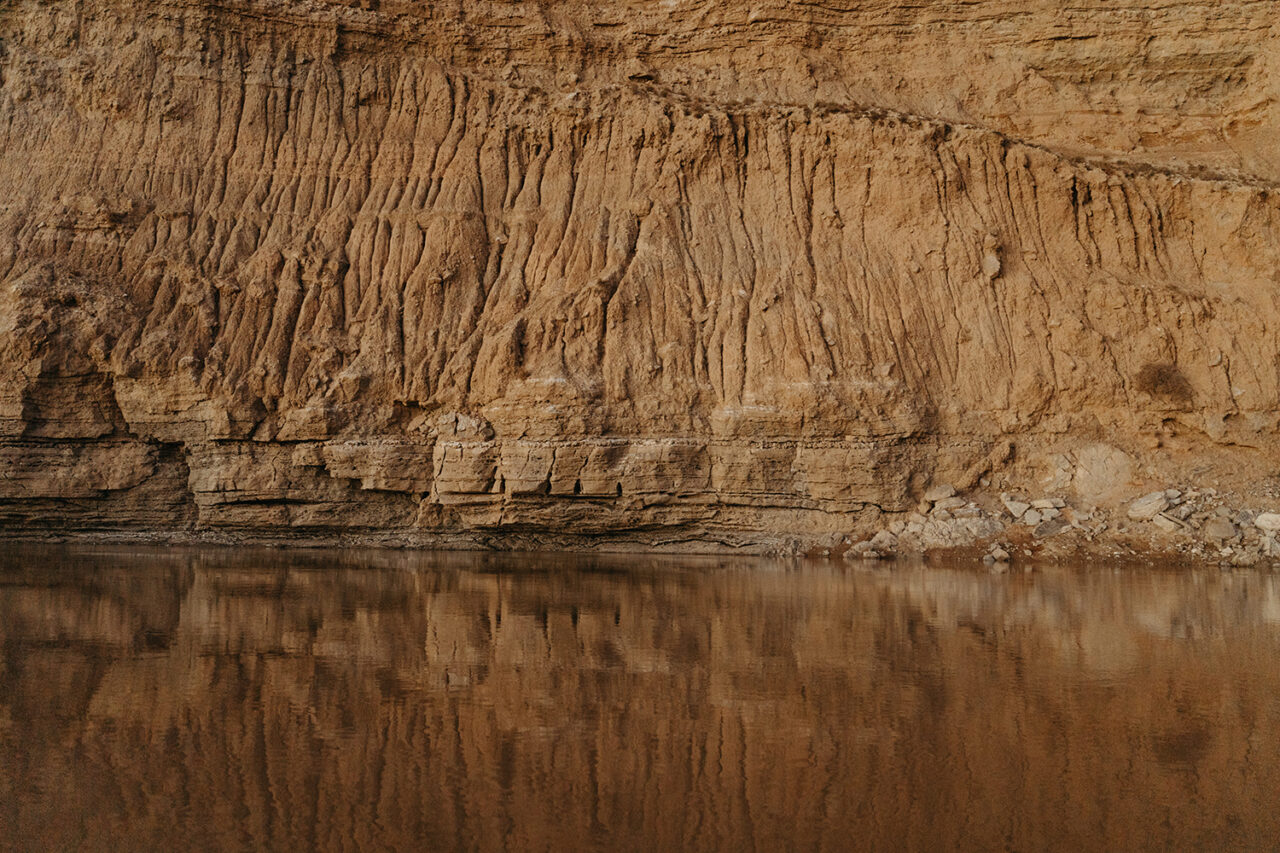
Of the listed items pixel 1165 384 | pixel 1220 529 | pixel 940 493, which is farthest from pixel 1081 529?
pixel 1165 384

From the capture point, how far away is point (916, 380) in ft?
94.2

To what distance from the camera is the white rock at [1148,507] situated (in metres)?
24.8

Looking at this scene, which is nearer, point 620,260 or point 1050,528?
point 1050,528

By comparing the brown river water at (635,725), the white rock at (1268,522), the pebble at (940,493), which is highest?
the pebble at (940,493)

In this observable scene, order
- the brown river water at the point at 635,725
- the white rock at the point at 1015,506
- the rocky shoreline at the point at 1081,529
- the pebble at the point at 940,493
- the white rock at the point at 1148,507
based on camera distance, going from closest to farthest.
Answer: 1. the brown river water at the point at 635,725
2. the rocky shoreline at the point at 1081,529
3. the white rock at the point at 1148,507
4. the white rock at the point at 1015,506
5. the pebble at the point at 940,493

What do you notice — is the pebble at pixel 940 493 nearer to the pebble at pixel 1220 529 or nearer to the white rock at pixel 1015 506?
the white rock at pixel 1015 506

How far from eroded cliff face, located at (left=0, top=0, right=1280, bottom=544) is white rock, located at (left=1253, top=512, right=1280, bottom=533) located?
2.31m

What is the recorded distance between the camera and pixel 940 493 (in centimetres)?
2661

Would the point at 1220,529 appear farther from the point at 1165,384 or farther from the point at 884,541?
the point at 884,541

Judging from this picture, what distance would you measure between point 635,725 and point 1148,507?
68.3 feet

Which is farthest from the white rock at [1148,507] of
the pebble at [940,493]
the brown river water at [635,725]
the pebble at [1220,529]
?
the brown river water at [635,725]

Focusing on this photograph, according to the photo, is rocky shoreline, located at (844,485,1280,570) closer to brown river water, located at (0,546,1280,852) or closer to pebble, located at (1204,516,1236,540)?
pebble, located at (1204,516,1236,540)

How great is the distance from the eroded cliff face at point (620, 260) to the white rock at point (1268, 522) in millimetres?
2311

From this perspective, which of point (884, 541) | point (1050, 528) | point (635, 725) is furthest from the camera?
point (884, 541)
